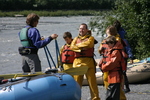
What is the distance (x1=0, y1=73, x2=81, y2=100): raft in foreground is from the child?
0.55 m

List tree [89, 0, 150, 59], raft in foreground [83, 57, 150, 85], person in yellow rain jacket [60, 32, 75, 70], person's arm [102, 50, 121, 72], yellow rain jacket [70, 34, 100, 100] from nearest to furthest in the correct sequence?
person's arm [102, 50, 121, 72]
yellow rain jacket [70, 34, 100, 100]
person in yellow rain jacket [60, 32, 75, 70]
raft in foreground [83, 57, 150, 85]
tree [89, 0, 150, 59]

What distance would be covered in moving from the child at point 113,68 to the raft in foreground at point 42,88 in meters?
0.55

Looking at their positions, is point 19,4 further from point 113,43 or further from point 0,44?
point 113,43

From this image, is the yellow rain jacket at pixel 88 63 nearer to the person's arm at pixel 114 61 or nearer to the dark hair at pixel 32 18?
the person's arm at pixel 114 61

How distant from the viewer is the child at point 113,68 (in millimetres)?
5320

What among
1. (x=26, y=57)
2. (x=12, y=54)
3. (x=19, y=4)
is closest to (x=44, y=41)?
(x=26, y=57)

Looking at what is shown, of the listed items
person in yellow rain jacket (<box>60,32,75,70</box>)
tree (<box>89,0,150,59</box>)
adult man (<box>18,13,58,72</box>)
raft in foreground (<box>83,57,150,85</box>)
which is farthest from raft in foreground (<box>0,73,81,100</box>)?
tree (<box>89,0,150,59</box>)

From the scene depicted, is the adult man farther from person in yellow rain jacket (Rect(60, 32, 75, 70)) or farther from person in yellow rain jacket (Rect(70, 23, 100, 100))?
person in yellow rain jacket (Rect(60, 32, 75, 70))

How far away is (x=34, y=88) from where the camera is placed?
15.8ft

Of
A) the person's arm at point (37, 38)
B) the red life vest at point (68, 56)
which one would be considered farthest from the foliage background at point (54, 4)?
the person's arm at point (37, 38)

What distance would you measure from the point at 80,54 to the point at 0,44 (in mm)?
17338

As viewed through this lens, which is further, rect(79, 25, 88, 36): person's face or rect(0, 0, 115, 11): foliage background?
rect(0, 0, 115, 11): foliage background

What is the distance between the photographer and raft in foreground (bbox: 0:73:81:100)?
4.76m

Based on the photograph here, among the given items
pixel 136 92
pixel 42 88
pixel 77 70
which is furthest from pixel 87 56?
pixel 136 92
